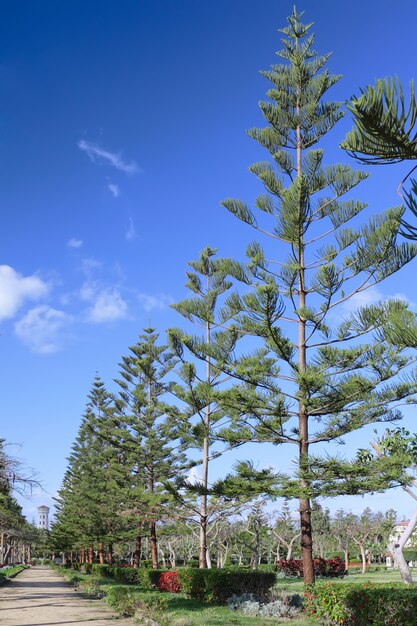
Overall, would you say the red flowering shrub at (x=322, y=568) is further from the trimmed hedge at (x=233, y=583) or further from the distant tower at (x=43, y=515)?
the distant tower at (x=43, y=515)

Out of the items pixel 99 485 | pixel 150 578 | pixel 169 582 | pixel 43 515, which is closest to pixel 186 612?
pixel 169 582

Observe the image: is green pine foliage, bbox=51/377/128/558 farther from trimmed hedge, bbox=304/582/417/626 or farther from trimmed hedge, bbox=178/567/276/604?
trimmed hedge, bbox=304/582/417/626

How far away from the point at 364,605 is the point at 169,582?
32.0 ft

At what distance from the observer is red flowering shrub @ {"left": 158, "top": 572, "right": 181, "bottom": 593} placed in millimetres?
15290

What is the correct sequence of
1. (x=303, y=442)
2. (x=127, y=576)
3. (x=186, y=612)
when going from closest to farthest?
(x=186, y=612)
(x=303, y=442)
(x=127, y=576)

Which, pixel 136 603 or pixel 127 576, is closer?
pixel 136 603

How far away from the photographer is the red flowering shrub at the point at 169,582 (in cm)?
1529

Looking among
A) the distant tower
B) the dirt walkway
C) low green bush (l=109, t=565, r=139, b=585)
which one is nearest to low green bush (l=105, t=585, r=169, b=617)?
the dirt walkway

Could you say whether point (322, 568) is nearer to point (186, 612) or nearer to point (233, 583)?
point (233, 583)

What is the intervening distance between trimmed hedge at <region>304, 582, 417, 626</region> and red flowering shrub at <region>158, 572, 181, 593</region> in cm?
742

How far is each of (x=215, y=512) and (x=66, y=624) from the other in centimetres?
636

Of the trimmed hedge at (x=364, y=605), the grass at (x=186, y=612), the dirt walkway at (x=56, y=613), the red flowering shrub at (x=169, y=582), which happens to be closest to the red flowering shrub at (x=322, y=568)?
the red flowering shrub at (x=169, y=582)

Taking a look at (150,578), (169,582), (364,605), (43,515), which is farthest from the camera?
(43,515)

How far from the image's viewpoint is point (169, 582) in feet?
51.9
